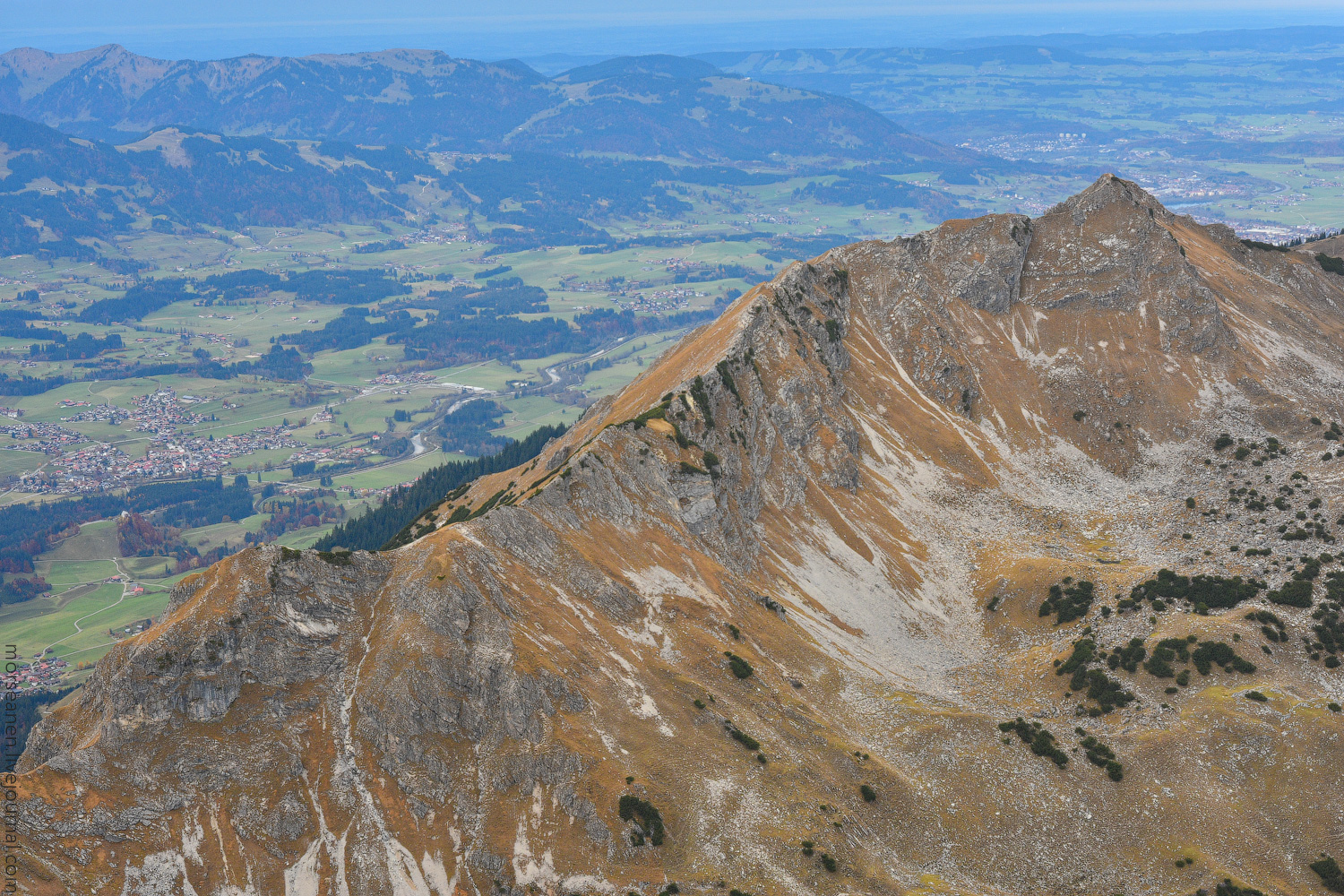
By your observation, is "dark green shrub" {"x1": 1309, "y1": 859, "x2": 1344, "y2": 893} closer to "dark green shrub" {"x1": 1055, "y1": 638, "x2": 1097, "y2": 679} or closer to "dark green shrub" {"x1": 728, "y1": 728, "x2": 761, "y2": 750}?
"dark green shrub" {"x1": 1055, "y1": 638, "x2": 1097, "y2": 679}

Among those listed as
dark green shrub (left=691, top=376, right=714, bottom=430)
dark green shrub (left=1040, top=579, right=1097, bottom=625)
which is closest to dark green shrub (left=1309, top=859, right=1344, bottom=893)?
dark green shrub (left=1040, top=579, right=1097, bottom=625)

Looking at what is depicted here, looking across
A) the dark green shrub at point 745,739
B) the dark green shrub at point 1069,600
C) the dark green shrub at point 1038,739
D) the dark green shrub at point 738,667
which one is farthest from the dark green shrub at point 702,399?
the dark green shrub at point 1038,739

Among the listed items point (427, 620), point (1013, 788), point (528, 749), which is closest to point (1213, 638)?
point (1013, 788)

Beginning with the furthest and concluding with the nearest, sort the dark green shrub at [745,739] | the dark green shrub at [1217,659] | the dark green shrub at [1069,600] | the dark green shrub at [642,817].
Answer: the dark green shrub at [1069,600] → the dark green shrub at [1217,659] → the dark green shrub at [745,739] → the dark green shrub at [642,817]

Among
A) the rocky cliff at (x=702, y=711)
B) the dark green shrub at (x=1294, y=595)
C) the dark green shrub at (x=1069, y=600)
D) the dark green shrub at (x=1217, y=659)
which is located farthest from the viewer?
the dark green shrub at (x=1069, y=600)

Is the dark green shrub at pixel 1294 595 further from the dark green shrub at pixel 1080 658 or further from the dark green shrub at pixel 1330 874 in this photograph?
the dark green shrub at pixel 1330 874

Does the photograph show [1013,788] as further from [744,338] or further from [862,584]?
[744,338]

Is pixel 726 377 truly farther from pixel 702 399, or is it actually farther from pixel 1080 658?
pixel 1080 658

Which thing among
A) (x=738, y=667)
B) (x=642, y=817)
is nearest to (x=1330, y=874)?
(x=738, y=667)
